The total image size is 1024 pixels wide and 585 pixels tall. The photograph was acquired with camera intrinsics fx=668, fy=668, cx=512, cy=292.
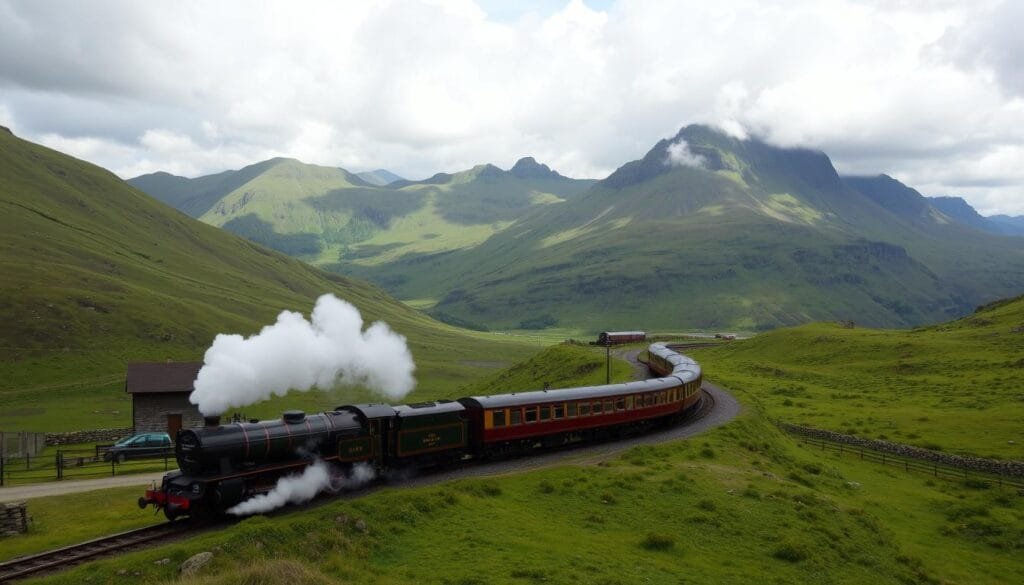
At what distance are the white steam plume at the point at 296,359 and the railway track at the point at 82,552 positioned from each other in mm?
5173

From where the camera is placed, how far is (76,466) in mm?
45500

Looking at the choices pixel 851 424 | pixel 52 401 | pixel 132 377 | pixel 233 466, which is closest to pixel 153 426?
pixel 132 377

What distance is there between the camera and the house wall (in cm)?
6394

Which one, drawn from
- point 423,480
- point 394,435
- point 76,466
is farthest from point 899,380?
point 76,466

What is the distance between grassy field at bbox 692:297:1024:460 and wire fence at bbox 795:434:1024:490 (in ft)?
8.39

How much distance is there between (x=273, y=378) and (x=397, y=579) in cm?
1429

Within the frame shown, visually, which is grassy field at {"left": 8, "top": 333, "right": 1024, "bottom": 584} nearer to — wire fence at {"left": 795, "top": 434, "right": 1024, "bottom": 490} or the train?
the train

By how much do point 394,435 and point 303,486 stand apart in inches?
211

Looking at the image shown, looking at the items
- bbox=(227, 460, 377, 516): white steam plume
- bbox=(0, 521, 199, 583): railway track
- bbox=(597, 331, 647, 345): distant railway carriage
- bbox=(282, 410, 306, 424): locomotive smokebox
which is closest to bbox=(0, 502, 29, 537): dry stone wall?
bbox=(0, 521, 199, 583): railway track

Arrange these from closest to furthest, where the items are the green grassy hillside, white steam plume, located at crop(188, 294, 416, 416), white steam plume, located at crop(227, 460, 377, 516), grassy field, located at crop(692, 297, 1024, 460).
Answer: white steam plume, located at crop(227, 460, 377, 516) → white steam plume, located at crop(188, 294, 416, 416) → grassy field, located at crop(692, 297, 1024, 460) → the green grassy hillside

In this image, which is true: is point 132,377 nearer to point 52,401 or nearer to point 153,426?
point 153,426

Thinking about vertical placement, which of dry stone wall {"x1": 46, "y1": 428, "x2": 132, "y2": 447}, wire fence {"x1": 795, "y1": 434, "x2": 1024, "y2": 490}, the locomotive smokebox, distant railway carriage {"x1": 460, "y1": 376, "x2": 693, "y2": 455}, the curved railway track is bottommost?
wire fence {"x1": 795, "y1": 434, "x2": 1024, "y2": 490}

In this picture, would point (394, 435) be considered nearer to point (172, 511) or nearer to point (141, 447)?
point (172, 511)

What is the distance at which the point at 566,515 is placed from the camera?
29.2 metres
